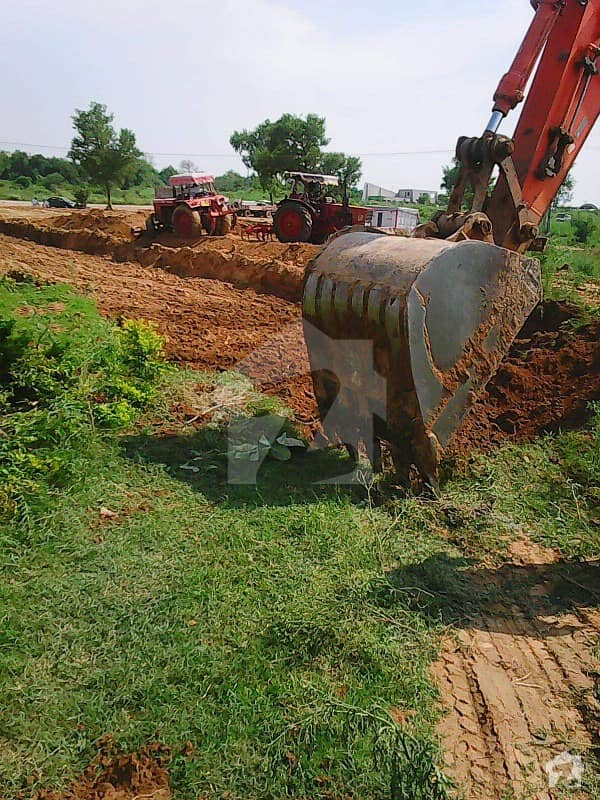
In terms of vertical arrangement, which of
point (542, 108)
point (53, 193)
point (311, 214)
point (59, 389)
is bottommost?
point (53, 193)

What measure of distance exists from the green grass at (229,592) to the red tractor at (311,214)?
12292mm

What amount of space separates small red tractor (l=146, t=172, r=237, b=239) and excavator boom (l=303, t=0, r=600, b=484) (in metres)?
13.7

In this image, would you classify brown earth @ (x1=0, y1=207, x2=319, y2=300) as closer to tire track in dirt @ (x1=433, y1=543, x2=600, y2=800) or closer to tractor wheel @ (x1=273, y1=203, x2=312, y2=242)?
tractor wheel @ (x1=273, y1=203, x2=312, y2=242)

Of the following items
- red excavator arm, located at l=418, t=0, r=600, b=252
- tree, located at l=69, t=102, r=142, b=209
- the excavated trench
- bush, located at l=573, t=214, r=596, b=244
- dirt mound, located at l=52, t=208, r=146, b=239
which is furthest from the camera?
tree, located at l=69, t=102, r=142, b=209

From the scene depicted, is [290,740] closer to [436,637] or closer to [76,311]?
[436,637]

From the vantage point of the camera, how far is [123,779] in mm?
2342

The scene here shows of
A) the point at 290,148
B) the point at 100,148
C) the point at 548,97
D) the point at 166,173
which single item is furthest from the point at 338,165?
the point at 166,173

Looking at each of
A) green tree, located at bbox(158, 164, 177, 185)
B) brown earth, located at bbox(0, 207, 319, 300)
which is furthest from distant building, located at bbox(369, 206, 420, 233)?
green tree, located at bbox(158, 164, 177, 185)

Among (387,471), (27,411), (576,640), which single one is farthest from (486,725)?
(27,411)

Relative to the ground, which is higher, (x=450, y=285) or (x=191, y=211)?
(x=450, y=285)

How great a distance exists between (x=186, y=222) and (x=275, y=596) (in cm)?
1610

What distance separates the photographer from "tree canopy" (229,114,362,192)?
38625 millimetres

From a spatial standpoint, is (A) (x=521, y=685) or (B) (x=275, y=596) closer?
(A) (x=521, y=685)

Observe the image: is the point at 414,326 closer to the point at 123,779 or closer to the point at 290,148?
the point at 123,779
